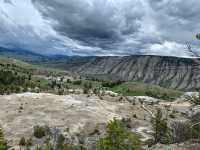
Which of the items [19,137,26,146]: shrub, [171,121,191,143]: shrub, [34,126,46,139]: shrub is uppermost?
[171,121,191,143]: shrub

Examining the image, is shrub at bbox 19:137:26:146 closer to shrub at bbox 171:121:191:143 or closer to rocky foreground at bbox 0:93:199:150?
rocky foreground at bbox 0:93:199:150

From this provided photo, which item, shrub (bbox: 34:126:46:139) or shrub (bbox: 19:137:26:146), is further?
shrub (bbox: 34:126:46:139)

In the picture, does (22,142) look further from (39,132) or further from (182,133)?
(182,133)

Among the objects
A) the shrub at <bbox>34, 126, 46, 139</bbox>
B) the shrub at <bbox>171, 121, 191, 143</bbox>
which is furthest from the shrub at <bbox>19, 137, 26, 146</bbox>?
the shrub at <bbox>171, 121, 191, 143</bbox>

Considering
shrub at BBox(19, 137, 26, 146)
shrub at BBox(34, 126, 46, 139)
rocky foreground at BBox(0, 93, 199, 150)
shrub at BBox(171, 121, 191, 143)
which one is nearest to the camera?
shrub at BBox(171, 121, 191, 143)

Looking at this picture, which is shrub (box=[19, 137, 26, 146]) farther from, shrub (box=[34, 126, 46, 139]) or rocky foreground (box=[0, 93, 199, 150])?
shrub (box=[34, 126, 46, 139])

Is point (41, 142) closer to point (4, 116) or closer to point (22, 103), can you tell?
point (4, 116)

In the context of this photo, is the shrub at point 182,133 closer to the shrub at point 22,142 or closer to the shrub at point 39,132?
the shrub at point 39,132

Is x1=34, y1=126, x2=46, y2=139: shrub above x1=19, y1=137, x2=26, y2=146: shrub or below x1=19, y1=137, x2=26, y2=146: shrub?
above

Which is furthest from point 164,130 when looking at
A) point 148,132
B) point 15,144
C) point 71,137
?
point 15,144

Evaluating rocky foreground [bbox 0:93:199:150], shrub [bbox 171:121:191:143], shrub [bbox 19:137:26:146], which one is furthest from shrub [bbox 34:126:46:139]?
shrub [bbox 171:121:191:143]

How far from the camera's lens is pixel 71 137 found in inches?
1977

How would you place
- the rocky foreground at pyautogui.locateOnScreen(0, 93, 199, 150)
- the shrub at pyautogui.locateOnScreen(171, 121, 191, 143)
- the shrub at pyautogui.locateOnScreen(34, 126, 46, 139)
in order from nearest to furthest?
the shrub at pyautogui.locateOnScreen(171, 121, 191, 143)
the shrub at pyautogui.locateOnScreen(34, 126, 46, 139)
the rocky foreground at pyautogui.locateOnScreen(0, 93, 199, 150)

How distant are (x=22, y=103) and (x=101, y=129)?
21.4 meters
